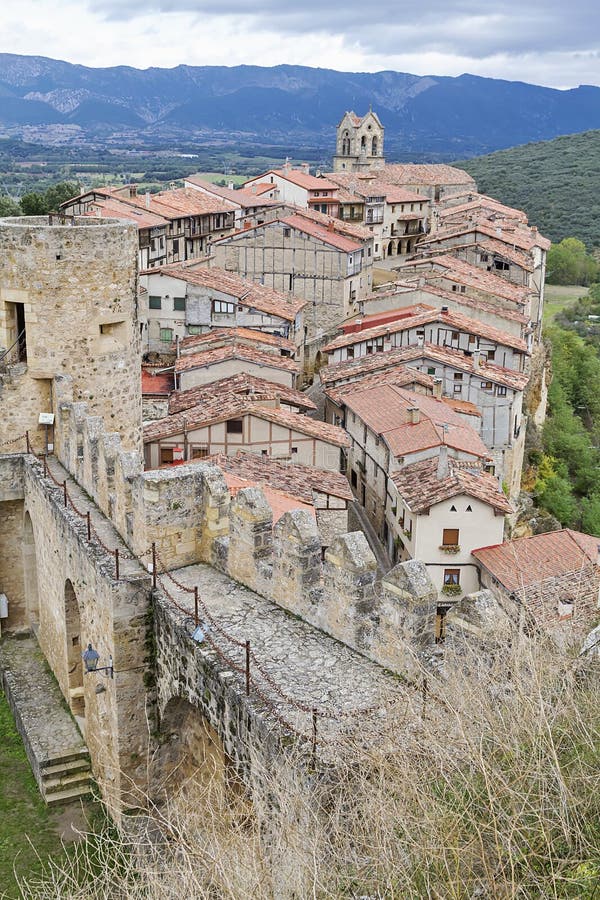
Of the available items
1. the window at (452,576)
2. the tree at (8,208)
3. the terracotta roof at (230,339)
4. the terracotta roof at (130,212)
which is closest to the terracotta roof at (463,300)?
the terracotta roof at (230,339)

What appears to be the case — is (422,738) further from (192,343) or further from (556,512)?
(556,512)

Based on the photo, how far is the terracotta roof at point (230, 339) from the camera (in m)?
38.2

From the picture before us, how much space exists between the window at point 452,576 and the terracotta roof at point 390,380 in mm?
10190

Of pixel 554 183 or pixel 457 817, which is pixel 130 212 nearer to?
pixel 457 817

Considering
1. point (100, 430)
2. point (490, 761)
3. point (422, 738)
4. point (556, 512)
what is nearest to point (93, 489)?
point (100, 430)

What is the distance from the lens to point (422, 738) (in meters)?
A: 8.12

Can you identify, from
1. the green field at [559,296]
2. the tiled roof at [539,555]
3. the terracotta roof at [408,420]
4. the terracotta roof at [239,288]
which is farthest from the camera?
the green field at [559,296]

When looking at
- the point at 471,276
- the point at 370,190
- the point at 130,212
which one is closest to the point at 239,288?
the point at 130,212

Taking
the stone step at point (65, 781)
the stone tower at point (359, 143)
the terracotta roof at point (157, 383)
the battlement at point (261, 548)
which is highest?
the stone tower at point (359, 143)

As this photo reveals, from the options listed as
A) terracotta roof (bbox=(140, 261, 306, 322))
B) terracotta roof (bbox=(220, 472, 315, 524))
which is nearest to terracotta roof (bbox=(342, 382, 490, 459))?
terracotta roof (bbox=(140, 261, 306, 322))

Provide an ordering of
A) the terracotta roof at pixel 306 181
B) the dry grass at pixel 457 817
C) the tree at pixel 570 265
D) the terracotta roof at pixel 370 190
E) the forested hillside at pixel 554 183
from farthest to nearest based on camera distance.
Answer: the forested hillside at pixel 554 183 → the tree at pixel 570 265 → the terracotta roof at pixel 370 190 → the terracotta roof at pixel 306 181 → the dry grass at pixel 457 817

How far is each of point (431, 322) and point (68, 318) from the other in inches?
1027

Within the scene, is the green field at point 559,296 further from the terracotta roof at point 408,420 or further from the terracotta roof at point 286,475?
the terracotta roof at point 286,475

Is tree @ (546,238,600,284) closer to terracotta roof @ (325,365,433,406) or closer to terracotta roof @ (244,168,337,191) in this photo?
terracotta roof @ (244,168,337,191)
